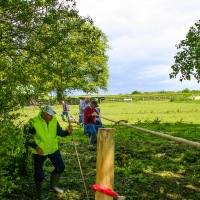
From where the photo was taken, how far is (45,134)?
7.10m

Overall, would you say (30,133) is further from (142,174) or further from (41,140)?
(142,174)


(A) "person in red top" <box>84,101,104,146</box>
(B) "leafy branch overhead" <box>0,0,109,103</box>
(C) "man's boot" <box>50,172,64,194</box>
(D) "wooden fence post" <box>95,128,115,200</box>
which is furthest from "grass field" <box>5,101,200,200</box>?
(D) "wooden fence post" <box>95,128,115,200</box>

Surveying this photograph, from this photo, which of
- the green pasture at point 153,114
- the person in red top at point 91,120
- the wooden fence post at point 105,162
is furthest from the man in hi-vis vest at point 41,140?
the green pasture at point 153,114

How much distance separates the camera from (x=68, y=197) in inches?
283

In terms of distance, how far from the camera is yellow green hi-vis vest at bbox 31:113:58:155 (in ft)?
23.0

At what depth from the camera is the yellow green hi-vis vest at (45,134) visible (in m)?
7.02

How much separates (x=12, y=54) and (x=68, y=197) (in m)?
3.28

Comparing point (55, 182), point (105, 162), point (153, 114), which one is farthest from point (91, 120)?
point (153, 114)

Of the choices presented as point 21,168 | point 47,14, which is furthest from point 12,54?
point 21,168

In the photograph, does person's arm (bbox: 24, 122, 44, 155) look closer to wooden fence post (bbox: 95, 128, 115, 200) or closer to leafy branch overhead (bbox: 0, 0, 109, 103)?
leafy branch overhead (bbox: 0, 0, 109, 103)

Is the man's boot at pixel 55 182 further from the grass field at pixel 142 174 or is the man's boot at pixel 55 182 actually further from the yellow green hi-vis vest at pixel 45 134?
the yellow green hi-vis vest at pixel 45 134

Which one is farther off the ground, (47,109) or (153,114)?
(47,109)

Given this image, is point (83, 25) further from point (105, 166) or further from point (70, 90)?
point (105, 166)

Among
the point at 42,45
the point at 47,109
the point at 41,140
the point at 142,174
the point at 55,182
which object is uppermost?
the point at 42,45
